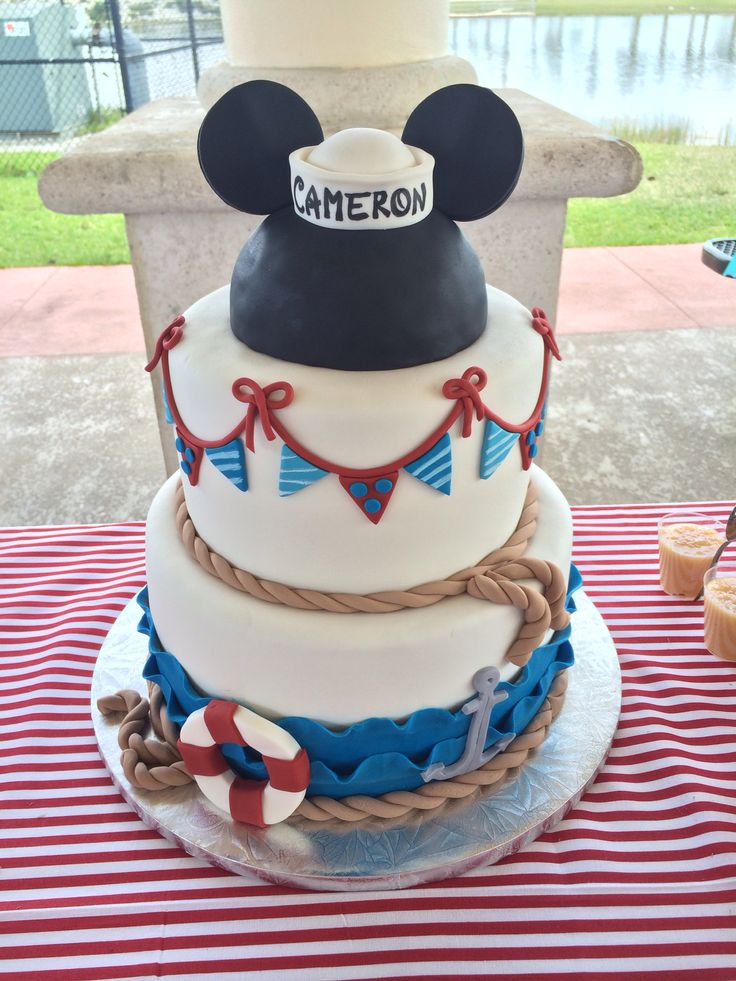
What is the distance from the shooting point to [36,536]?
2070mm

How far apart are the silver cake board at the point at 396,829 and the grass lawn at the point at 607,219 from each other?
4.94 meters

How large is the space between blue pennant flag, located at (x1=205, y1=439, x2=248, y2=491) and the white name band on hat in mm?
307

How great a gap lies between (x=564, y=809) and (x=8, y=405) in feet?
10.7

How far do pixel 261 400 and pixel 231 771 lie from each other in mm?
588

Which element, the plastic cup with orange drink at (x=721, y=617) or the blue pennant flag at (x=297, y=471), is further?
the plastic cup with orange drink at (x=721, y=617)

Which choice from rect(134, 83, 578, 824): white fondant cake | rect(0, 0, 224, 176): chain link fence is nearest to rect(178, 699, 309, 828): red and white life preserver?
rect(134, 83, 578, 824): white fondant cake

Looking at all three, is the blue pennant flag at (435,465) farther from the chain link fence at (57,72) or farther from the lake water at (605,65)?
the chain link fence at (57,72)

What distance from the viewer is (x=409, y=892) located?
1.21m

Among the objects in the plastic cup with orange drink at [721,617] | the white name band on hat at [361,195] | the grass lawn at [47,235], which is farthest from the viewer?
the grass lawn at [47,235]

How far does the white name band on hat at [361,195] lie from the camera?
105 centimetres

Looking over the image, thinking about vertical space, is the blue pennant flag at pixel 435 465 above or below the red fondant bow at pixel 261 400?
below

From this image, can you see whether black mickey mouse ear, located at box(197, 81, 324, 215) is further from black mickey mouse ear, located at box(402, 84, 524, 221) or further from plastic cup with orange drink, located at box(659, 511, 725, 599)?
plastic cup with orange drink, located at box(659, 511, 725, 599)

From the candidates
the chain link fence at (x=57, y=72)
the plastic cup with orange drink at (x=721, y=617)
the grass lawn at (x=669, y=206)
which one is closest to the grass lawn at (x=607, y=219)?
the grass lawn at (x=669, y=206)

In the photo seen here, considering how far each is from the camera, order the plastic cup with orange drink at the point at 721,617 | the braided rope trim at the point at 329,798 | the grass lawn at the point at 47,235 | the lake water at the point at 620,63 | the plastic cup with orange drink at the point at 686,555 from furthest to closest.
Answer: the lake water at the point at 620,63 → the grass lawn at the point at 47,235 → the plastic cup with orange drink at the point at 686,555 → the plastic cup with orange drink at the point at 721,617 → the braided rope trim at the point at 329,798
